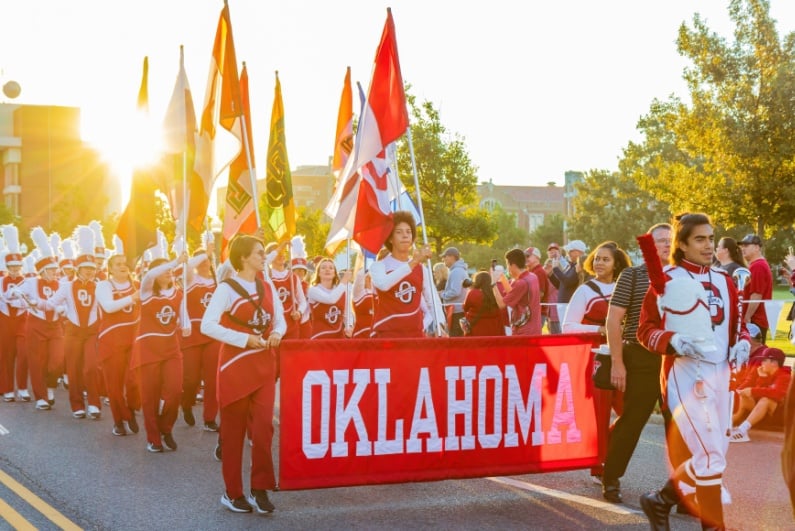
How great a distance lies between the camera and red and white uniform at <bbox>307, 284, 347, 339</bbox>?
466 inches

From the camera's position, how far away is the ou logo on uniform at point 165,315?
1021cm

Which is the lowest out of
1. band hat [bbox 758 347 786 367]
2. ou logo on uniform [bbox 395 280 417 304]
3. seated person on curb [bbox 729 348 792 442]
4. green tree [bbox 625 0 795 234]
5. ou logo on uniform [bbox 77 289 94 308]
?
seated person on curb [bbox 729 348 792 442]

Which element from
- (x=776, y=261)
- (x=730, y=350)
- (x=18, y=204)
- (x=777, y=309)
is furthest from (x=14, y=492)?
(x=18, y=204)

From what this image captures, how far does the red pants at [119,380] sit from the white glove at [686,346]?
22.3 feet

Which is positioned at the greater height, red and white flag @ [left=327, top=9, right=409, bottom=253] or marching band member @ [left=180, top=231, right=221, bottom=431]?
red and white flag @ [left=327, top=9, right=409, bottom=253]

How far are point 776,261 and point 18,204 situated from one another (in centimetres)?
6313

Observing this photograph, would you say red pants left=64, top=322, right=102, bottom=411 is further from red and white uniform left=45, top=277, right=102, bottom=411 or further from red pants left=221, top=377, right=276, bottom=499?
red pants left=221, top=377, right=276, bottom=499

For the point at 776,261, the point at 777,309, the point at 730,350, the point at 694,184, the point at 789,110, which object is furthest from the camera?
the point at 776,261

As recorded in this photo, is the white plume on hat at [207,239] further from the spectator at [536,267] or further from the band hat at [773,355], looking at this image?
the band hat at [773,355]

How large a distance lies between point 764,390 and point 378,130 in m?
4.52

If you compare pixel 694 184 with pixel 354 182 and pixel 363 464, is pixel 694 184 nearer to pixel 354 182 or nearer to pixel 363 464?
pixel 354 182

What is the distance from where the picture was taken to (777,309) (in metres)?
12.8

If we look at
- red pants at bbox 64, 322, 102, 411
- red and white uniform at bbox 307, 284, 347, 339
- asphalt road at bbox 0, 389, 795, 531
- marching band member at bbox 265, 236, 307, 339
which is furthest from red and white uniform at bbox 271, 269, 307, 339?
red pants at bbox 64, 322, 102, 411

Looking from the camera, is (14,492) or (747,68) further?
(747,68)
